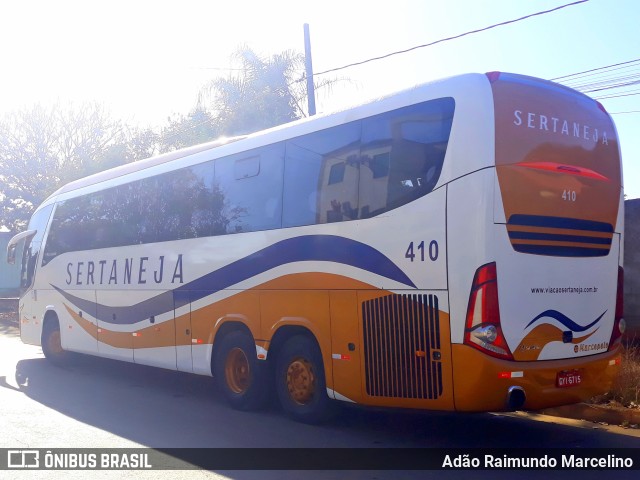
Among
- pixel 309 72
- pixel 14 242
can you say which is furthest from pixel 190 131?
pixel 14 242

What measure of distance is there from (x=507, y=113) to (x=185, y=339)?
6.45m

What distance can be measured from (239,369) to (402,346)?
3.58 metres

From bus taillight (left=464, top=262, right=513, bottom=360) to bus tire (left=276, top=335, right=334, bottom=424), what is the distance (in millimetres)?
2468

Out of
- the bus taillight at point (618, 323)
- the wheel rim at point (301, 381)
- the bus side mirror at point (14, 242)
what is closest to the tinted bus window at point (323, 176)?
the wheel rim at point (301, 381)

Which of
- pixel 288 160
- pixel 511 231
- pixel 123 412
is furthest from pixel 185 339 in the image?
pixel 511 231

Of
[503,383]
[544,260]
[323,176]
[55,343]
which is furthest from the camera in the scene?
[55,343]

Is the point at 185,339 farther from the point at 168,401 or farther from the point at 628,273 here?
the point at 628,273

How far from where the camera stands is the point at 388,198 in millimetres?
8266

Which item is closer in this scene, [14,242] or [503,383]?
[503,383]

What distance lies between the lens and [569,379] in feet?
25.5

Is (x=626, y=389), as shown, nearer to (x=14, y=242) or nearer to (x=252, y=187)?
(x=252, y=187)

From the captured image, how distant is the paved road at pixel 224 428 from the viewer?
8273 millimetres

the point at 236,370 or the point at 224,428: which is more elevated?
the point at 236,370

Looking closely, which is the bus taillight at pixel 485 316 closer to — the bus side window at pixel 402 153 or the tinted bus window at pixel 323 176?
the bus side window at pixel 402 153
